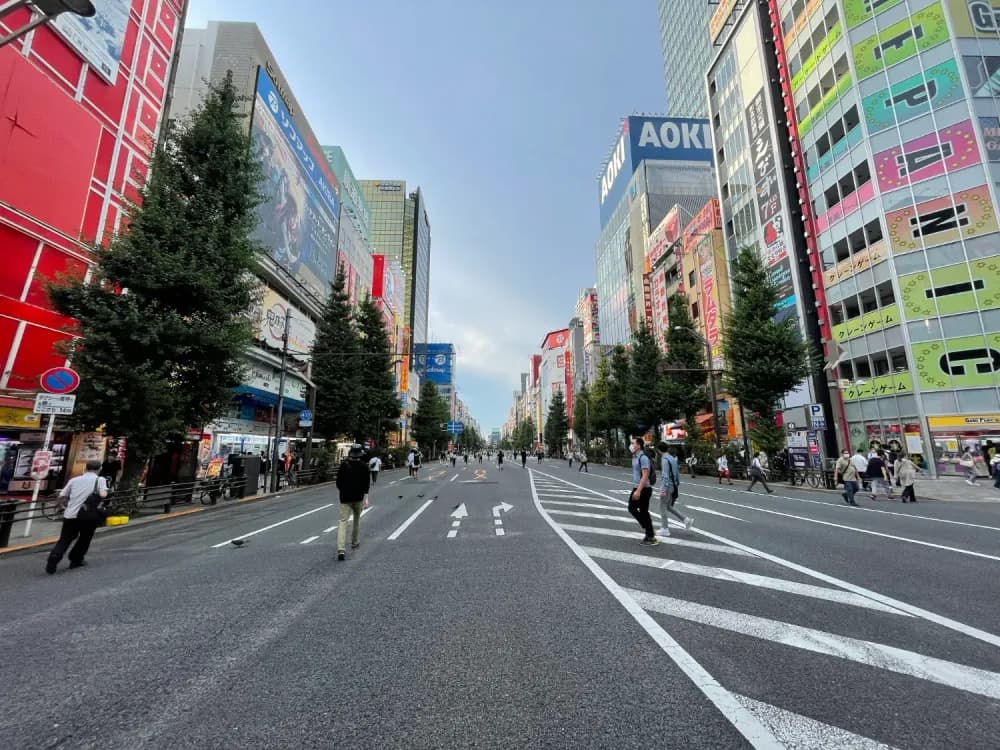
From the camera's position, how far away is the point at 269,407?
31.9 m

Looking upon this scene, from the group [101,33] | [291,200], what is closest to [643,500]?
[101,33]

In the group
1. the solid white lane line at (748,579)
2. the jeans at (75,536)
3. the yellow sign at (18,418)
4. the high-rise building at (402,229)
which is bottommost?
the solid white lane line at (748,579)

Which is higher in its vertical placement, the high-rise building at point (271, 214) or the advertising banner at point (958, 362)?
the high-rise building at point (271, 214)

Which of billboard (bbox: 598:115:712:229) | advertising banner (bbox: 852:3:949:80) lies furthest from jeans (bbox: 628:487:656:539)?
billboard (bbox: 598:115:712:229)

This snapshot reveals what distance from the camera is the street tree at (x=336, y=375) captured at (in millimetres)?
28703

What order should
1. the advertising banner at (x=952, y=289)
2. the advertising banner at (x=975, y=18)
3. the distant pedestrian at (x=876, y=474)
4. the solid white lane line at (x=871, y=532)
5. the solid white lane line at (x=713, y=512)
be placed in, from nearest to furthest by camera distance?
the solid white lane line at (x=871, y=532) → the solid white lane line at (x=713, y=512) → the distant pedestrian at (x=876, y=474) → the advertising banner at (x=952, y=289) → the advertising banner at (x=975, y=18)

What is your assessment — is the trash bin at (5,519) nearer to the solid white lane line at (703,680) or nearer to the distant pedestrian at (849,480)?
the solid white lane line at (703,680)

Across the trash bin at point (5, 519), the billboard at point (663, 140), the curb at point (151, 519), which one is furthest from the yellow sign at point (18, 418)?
the billboard at point (663, 140)

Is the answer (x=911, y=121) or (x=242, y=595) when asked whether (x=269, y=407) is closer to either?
(x=242, y=595)

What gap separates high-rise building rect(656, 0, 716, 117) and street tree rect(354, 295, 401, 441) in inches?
2245

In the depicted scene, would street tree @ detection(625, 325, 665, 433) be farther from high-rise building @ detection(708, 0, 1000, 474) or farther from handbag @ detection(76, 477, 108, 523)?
handbag @ detection(76, 477, 108, 523)

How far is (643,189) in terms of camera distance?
60.0m

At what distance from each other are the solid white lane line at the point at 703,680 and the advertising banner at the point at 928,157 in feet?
108

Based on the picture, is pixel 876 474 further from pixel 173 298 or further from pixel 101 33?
pixel 101 33
